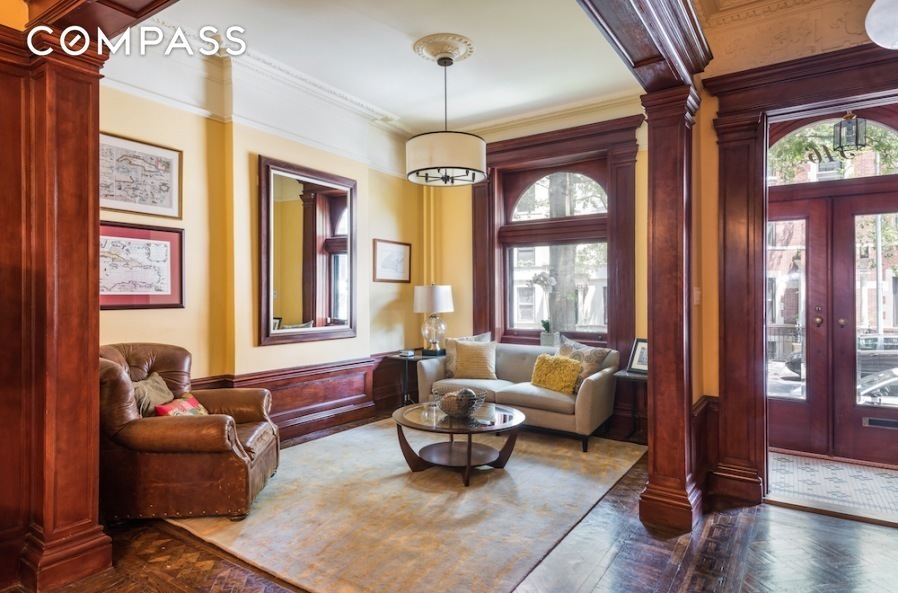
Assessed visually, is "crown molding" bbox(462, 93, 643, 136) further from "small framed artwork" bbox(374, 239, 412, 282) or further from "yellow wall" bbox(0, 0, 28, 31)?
"yellow wall" bbox(0, 0, 28, 31)

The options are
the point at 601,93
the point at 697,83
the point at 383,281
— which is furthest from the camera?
the point at 383,281

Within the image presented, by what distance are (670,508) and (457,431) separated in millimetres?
1289

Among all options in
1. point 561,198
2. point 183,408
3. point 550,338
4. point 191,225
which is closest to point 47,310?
point 183,408

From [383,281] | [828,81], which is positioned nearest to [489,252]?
[383,281]

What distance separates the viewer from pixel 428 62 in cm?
426

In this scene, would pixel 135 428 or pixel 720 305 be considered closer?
pixel 135 428

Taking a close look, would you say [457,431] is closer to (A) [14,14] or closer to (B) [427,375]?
(B) [427,375]

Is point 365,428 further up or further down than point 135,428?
further down

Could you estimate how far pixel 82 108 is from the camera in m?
2.38

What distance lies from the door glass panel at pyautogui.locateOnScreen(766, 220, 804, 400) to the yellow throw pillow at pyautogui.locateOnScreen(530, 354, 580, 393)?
1613 millimetres

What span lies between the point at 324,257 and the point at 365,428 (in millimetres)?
1670

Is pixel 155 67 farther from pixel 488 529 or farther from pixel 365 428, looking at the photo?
pixel 488 529

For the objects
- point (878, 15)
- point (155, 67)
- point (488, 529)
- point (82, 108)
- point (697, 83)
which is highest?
point (155, 67)

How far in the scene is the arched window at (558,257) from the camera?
5355 mm
